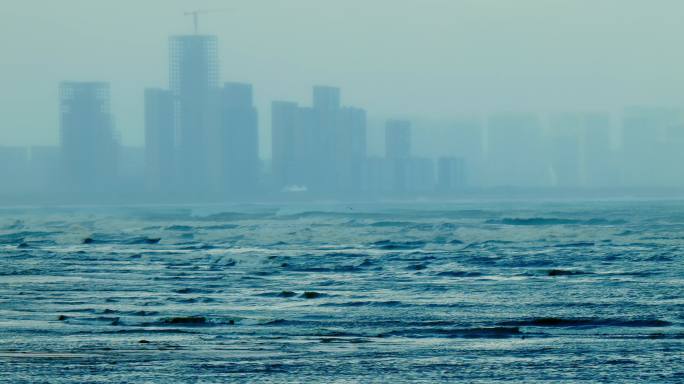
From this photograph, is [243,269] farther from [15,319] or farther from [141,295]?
[15,319]

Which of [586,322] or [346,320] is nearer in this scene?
[586,322]

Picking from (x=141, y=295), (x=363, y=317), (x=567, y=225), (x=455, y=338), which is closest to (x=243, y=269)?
(x=141, y=295)

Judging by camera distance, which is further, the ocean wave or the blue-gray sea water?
the ocean wave

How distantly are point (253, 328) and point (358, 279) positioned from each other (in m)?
13.5

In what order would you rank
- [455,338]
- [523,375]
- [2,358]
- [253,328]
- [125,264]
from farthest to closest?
[125,264] < [253,328] < [455,338] < [2,358] < [523,375]

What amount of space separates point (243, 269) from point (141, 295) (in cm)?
1132

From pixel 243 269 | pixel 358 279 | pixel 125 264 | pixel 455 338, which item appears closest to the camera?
pixel 455 338

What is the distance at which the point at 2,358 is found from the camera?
15.4 metres

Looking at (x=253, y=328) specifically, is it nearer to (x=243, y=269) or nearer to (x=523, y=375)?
(x=523, y=375)

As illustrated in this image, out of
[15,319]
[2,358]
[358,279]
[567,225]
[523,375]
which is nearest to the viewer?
[523,375]

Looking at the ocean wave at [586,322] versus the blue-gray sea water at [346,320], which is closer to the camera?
the blue-gray sea water at [346,320]

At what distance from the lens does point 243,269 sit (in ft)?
125

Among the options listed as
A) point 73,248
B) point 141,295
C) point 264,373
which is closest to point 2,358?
point 264,373

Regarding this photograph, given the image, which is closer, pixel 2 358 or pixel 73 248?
pixel 2 358
